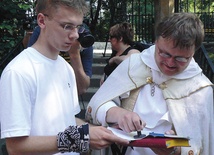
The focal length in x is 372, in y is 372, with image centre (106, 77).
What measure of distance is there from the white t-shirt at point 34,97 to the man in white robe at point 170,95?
356 millimetres

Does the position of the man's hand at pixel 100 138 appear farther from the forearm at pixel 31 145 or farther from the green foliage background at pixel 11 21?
the green foliage background at pixel 11 21

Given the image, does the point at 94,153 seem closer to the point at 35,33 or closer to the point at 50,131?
the point at 50,131

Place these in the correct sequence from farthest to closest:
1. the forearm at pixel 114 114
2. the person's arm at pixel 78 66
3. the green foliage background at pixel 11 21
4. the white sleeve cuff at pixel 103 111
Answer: the green foliage background at pixel 11 21, the person's arm at pixel 78 66, the white sleeve cuff at pixel 103 111, the forearm at pixel 114 114

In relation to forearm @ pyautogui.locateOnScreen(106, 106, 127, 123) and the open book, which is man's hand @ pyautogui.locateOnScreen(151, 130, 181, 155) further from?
forearm @ pyautogui.locateOnScreen(106, 106, 127, 123)

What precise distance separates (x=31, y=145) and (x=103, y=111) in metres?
0.68

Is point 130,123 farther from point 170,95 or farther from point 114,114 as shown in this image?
point 170,95

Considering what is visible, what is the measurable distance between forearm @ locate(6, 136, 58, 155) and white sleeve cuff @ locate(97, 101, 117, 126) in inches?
23.1

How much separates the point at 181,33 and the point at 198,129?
0.54 meters

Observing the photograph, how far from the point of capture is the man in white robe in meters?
1.97

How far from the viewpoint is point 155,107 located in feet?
6.95

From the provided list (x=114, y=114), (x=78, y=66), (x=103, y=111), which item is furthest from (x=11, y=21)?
(x=114, y=114)

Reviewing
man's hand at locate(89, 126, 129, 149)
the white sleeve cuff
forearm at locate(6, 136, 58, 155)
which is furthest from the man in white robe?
forearm at locate(6, 136, 58, 155)

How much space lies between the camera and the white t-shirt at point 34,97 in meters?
1.58

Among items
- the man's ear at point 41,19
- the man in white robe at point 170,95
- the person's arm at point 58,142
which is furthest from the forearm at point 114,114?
the man's ear at point 41,19
